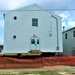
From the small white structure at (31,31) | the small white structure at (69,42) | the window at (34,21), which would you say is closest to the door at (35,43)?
the small white structure at (31,31)

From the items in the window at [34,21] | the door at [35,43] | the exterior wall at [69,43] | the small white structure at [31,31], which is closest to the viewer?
the small white structure at [31,31]

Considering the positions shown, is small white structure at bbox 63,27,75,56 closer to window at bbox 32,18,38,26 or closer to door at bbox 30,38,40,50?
window at bbox 32,18,38,26

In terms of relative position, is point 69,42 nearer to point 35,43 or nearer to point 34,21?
point 35,43

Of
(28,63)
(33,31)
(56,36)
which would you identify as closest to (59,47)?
(56,36)

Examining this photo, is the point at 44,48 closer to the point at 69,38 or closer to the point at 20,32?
the point at 20,32

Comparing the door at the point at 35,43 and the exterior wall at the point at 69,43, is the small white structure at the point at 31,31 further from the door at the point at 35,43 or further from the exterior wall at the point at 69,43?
the exterior wall at the point at 69,43

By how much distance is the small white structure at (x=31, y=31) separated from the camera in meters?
34.0

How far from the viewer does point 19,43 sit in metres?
33.9

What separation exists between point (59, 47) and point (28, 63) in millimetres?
10049

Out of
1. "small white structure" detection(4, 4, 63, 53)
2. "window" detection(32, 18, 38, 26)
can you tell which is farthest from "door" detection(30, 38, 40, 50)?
"window" detection(32, 18, 38, 26)

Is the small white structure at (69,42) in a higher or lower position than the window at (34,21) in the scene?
lower

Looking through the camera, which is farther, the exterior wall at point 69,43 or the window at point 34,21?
the exterior wall at point 69,43

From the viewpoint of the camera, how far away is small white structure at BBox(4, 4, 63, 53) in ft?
111

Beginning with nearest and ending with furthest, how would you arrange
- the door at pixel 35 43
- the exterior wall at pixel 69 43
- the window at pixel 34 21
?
the door at pixel 35 43 < the window at pixel 34 21 < the exterior wall at pixel 69 43
